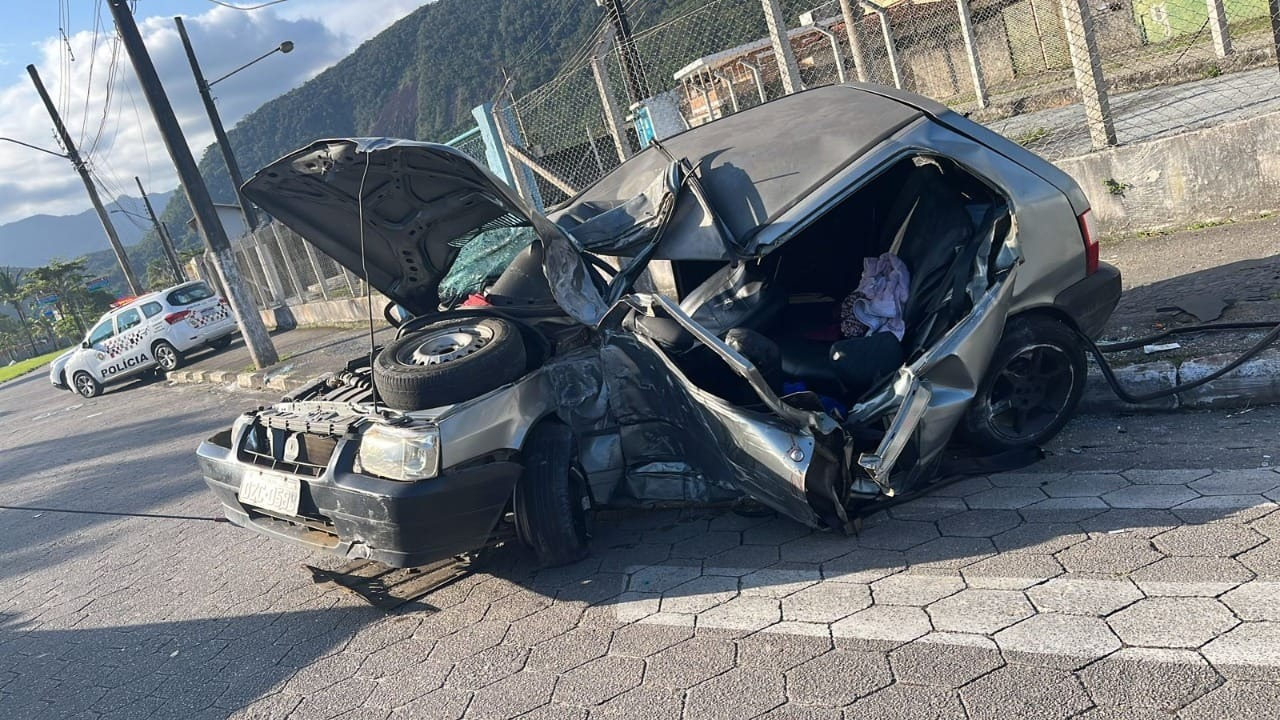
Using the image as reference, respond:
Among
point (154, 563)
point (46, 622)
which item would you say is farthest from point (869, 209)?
point (46, 622)

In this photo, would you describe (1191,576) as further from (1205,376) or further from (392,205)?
(392,205)

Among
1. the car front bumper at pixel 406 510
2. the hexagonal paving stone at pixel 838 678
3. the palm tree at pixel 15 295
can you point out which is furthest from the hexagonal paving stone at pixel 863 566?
the palm tree at pixel 15 295

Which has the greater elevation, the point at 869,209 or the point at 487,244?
the point at 487,244

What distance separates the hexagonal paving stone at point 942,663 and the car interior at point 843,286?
4.38 feet

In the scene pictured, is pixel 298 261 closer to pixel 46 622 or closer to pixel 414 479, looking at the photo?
pixel 46 622

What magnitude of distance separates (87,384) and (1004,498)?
1902cm

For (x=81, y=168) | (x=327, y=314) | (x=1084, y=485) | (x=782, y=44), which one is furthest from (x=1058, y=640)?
(x=81, y=168)

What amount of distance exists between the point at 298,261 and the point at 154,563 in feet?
45.6

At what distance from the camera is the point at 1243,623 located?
246 cm

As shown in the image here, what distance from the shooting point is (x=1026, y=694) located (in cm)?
238

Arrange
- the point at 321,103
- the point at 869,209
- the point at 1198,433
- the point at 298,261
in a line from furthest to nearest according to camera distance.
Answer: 1. the point at 321,103
2. the point at 298,261
3. the point at 869,209
4. the point at 1198,433

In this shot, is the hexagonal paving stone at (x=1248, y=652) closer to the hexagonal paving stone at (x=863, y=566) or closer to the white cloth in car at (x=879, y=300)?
the hexagonal paving stone at (x=863, y=566)

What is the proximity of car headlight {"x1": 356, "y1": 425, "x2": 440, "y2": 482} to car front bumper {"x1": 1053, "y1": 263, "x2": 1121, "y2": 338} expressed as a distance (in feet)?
9.83

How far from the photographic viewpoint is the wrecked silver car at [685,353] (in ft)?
11.3
